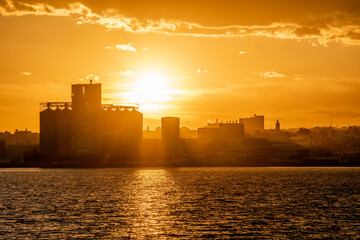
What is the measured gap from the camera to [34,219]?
79500mm

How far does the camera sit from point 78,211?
3548 inches

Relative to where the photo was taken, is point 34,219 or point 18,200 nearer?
point 34,219

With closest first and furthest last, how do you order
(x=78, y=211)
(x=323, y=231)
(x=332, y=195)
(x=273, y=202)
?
(x=323, y=231) → (x=78, y=211) → (x=273, y=202) → (x=332, y=195)

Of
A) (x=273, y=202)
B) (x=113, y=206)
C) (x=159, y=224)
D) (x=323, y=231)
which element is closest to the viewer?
(x=323, y=231)

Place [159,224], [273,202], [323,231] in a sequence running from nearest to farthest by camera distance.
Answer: [323,231]
[159,224]
[273,202]

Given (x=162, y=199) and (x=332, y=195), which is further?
(x=332, y=195)

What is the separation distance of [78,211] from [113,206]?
9913 mm

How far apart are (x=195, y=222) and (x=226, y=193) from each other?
51911mm

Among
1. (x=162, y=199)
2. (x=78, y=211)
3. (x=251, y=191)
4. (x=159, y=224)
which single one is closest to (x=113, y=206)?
(x=78, y=211)

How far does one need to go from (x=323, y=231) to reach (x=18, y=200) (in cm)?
6601

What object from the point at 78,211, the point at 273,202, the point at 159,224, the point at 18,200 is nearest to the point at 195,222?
the point at 159,224

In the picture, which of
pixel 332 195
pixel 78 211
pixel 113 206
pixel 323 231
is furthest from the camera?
pixel 332 195

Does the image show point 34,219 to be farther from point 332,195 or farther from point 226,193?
point 332,195

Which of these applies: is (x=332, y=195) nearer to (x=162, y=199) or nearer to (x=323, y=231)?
(x=162, y=199)
